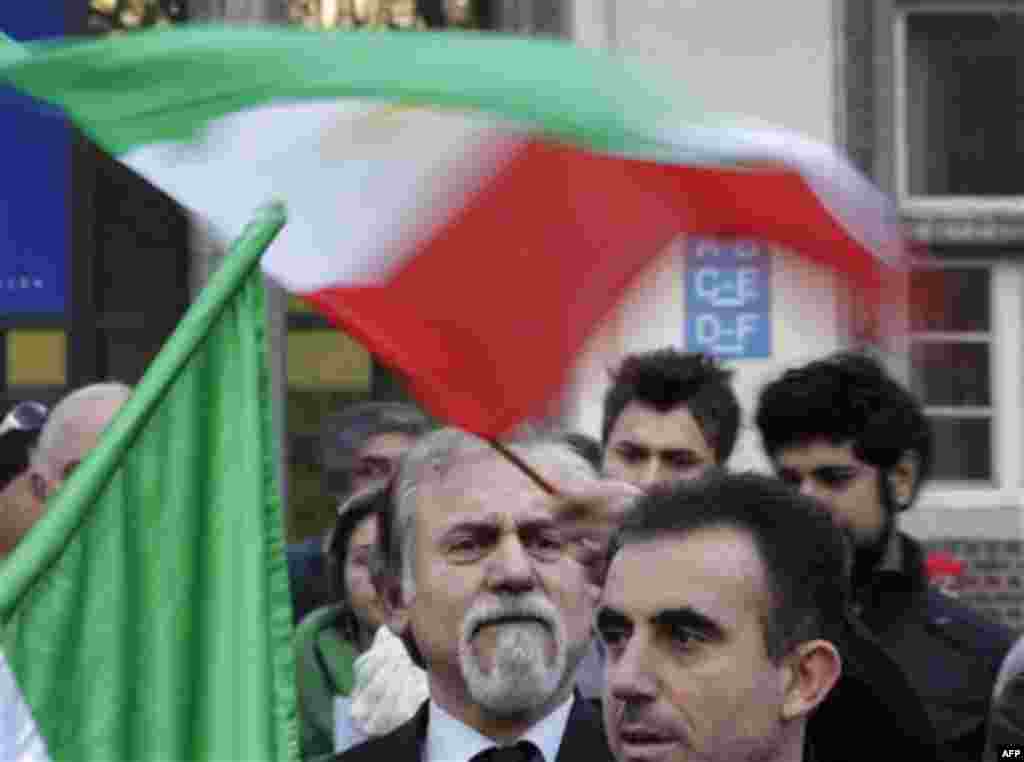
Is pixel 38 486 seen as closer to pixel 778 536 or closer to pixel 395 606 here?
pixel 395 606

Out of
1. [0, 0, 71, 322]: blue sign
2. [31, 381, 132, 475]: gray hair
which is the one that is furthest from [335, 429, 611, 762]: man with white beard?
[0, 0, 71, 322]: blue sign

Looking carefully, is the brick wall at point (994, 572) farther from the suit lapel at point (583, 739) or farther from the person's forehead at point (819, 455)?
the suit lapel at point (583, 739)

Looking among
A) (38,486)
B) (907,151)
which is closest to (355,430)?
(38,486)

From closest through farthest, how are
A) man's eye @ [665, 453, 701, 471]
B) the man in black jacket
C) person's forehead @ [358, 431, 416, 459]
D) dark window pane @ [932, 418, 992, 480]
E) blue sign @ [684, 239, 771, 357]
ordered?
the man in black jacket, man's eye @ [665, 453, 701, 471], person's forehead @ [358, 431, 416, 459], blue sign @ [684, 239, 771, 357], dark window pane @ [932, 418, 992, 480]

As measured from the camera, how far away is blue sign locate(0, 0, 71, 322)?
38.9 ft

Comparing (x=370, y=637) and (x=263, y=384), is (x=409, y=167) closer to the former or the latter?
(x=263, y=384)

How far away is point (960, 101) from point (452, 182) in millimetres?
9352

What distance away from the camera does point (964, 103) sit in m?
12.8

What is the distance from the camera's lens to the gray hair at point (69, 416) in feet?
20.5

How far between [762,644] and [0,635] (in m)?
0.91

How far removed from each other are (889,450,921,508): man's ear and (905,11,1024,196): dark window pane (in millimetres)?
6986

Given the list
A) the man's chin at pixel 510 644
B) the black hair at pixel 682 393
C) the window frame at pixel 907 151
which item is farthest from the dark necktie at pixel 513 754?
the window frame at pixel 907 151

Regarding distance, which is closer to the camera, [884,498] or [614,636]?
[614,636]

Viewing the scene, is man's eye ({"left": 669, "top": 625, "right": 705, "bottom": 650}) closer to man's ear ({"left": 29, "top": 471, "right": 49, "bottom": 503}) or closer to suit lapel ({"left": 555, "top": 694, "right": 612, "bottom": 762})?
suit lapel ({"left": 555, "top": 694, "right": 612, "bottom": 762})
